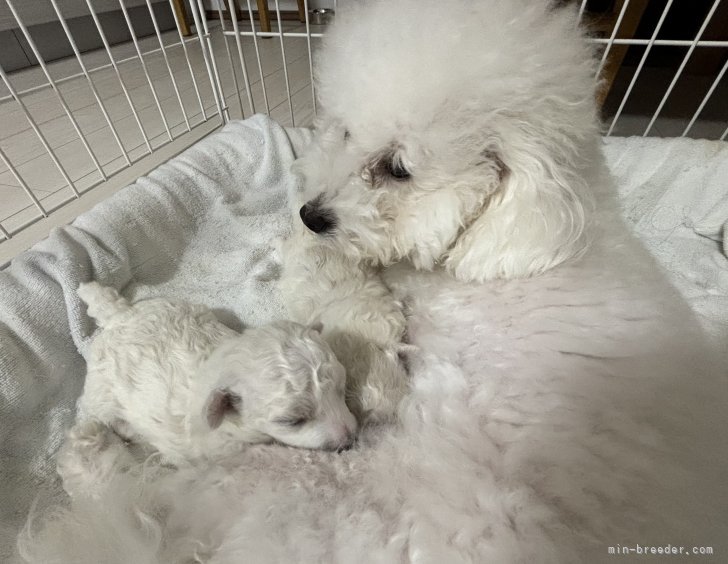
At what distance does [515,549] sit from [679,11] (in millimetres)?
2937

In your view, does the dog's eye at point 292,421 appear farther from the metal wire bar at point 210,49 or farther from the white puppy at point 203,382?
the metal wire bar at point 210,49

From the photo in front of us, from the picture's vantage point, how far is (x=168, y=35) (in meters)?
3.36

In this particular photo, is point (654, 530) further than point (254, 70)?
No

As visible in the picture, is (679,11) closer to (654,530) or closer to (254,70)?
(254,70)

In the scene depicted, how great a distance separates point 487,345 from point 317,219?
368 millimetres

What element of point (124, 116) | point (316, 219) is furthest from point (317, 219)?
point (124, 116)

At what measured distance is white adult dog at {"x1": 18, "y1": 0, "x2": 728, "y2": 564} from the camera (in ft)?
1.72

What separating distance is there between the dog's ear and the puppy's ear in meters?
0.46

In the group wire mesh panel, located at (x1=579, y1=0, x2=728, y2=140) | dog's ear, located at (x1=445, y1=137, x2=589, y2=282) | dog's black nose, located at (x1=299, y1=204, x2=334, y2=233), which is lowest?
wire mesh panel, located at (x1=579, y1=0, x2=728, y2=140)

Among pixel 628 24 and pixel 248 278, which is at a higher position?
pixel 628 24

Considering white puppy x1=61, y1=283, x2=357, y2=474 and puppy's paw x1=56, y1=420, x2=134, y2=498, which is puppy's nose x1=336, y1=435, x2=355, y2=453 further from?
puppy's paw x1=56, y1=420, x2=134, y2=498

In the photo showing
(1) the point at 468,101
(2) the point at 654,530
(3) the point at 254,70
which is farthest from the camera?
(3) the point at 254,70

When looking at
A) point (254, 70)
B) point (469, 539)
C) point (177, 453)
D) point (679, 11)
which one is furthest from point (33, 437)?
point (679, 11)

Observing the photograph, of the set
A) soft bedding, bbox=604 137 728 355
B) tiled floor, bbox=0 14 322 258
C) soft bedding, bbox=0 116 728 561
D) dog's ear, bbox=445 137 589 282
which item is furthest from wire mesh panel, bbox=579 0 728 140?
tiled floor, bbox=0 14 322 258
